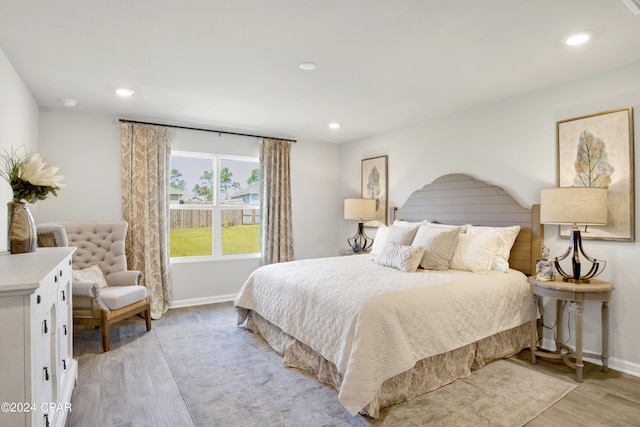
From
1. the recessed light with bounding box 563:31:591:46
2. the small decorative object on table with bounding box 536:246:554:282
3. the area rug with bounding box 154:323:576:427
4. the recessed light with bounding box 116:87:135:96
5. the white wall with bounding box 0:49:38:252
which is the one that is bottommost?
the area rug with bounding box 154:323:576:427

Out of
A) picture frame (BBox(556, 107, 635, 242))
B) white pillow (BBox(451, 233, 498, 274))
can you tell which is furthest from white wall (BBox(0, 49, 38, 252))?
picture frame (BBox(556, 107, 635, 242))

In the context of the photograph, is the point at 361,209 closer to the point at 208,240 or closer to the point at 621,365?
the point at 208,240

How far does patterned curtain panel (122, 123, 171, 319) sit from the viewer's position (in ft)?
14.5

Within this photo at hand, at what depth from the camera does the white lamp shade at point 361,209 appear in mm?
5188

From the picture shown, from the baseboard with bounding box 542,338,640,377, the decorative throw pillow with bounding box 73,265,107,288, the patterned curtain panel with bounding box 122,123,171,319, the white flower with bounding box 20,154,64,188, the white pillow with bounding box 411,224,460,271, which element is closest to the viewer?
the white flower with bounding box 20,154,64,188

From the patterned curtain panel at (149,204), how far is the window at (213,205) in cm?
32

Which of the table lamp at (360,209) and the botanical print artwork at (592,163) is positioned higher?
the botanical print artwork at (592,163)

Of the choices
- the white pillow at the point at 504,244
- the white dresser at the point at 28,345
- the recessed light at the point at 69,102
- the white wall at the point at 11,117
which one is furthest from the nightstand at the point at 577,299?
the recessed light at the point at 69,102

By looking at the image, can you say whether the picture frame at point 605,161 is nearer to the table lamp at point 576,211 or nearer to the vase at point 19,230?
the table lamp at point 576,211

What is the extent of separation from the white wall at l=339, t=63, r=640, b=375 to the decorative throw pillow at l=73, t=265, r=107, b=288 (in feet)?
12.4

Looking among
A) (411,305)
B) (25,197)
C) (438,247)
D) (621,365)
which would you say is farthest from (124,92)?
(621,365)

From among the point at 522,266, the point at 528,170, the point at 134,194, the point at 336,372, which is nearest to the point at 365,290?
the point at 336,372

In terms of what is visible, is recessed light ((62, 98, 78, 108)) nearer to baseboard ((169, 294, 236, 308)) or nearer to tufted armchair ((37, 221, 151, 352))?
tufted armchair ((37, 221, 151, 352))

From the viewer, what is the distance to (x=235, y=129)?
512cm
